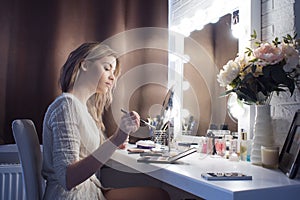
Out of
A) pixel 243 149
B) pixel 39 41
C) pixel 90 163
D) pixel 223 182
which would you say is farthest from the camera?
pixel 39 41

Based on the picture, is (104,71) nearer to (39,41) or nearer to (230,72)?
(230,72)

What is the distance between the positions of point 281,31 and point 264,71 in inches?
11.9

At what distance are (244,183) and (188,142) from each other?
99 cm

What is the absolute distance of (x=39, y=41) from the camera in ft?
6.07

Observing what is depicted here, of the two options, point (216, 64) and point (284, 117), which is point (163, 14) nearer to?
point (216, 64)

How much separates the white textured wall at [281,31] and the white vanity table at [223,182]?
24 cm

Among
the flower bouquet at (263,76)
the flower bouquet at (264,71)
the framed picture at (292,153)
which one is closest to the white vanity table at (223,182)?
the framed picture at (292,153)

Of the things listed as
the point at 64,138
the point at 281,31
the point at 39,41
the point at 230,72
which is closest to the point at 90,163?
the point at 64,138

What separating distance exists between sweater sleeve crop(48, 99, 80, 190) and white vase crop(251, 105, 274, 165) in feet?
2.31

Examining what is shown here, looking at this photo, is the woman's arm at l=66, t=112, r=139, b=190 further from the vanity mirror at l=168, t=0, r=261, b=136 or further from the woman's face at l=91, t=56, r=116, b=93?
the vanity mirror at l=168, t=0, r=261, b=136

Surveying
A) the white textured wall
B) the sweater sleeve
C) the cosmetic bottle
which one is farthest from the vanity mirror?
the sweater sleeve

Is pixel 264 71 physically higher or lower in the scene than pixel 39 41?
lower

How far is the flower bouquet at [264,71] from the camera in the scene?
1092mm

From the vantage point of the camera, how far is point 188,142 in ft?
6.06
